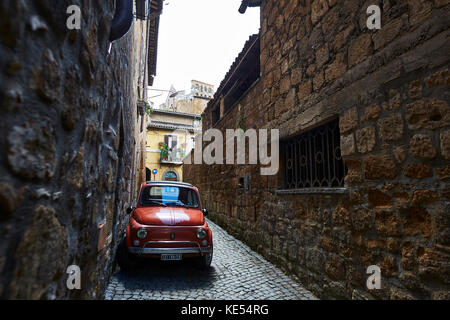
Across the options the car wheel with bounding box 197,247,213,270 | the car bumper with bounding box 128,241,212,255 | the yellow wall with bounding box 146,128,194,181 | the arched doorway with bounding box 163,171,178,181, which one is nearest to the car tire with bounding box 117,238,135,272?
the car bumper with bounding box 128,241,212,255

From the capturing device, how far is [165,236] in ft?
12.6

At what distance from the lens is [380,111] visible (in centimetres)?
248

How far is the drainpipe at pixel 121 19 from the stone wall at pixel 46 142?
239 millimetres

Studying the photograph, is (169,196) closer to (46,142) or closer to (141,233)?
(141,233)

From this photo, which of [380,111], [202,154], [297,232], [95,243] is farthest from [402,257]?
[202,154]

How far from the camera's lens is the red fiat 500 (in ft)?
12.4

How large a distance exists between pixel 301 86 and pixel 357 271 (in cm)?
258

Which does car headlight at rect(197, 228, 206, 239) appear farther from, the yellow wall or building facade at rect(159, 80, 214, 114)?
building facade at rect(159, 80, 214, 114)

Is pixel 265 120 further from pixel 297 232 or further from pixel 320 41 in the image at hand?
pixel 297 232

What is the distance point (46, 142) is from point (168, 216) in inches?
123

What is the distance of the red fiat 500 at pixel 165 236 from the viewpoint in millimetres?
3766

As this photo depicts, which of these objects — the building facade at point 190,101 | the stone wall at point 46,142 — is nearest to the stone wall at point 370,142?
the stone wall at point 46,142

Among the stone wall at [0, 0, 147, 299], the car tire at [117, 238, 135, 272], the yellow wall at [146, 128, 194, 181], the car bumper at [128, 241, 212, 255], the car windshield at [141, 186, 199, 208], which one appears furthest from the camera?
the yellow wall at [146, 128, 194, 181]

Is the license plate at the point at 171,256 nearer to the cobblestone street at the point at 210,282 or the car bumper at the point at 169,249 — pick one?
the car bumper at the point at 169,249
